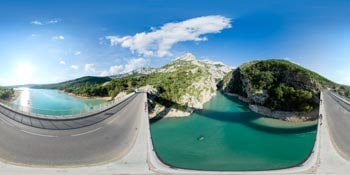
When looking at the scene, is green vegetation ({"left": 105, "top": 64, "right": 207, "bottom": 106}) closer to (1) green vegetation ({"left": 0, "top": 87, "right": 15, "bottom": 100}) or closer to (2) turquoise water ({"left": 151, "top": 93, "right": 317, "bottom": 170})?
(2) turquoise water ({"left": 151, "top": 93, "right": 317, "bottom": 170})

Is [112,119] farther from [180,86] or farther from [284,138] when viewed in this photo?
[180,86]

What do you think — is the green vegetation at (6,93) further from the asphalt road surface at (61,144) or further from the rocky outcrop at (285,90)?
the rocky outcrop at (285,90)

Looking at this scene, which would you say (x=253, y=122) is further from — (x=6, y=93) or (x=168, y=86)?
(x=6, y=93)

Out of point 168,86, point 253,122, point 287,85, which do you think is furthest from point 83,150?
point 287,85

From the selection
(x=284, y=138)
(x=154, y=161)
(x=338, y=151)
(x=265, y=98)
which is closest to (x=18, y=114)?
(x=154, y=161)

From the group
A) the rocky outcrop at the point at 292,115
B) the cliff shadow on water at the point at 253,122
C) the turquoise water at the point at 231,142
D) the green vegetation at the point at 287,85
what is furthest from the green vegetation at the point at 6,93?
the green vegetation at the point at 287,85
